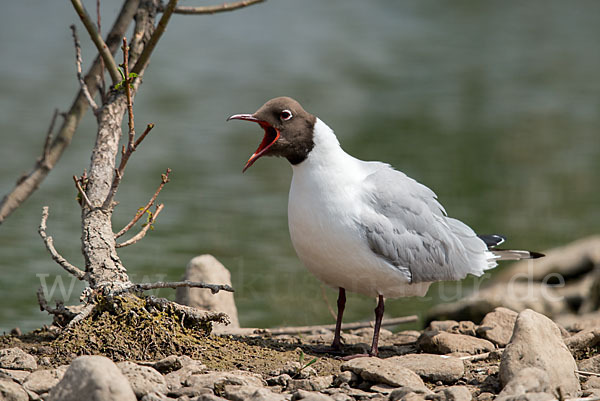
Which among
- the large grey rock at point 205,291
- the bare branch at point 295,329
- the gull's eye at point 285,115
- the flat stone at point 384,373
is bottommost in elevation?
the flat stone at point 384,373

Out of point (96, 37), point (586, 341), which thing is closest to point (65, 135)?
point (96, 37)

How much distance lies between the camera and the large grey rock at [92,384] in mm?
3496

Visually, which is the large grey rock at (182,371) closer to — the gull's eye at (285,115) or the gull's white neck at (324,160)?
the gull's white neck at (324,160)

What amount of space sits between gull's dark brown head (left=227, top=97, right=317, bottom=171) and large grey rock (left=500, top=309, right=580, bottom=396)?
165cm

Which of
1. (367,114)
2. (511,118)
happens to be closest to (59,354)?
(367,114)

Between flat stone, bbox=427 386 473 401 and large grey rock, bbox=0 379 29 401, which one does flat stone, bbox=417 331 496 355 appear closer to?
flat stone, bbox=427 386 473 401

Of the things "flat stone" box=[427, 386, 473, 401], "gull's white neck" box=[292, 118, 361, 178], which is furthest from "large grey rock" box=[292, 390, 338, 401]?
"gull's white neck" box=[292, 118, 361, 178]

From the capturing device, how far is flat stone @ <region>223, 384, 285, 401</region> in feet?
12.6

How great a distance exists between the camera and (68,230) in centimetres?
898

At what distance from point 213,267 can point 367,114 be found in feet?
32.3

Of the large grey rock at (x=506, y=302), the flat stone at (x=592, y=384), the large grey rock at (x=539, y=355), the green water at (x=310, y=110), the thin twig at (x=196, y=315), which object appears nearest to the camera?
the large grey rock at (x=539, y=355)

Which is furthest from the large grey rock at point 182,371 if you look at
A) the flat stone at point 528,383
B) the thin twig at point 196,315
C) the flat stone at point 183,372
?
the flat stone at point 528,383

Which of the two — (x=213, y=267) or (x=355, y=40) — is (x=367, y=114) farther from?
(x=213, y=267)

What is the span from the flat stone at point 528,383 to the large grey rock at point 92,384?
1698 millimetres
